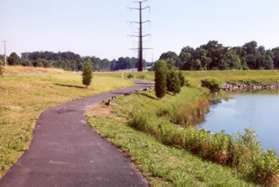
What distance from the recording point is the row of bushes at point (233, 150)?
1393cm

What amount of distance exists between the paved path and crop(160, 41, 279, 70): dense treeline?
356 feet

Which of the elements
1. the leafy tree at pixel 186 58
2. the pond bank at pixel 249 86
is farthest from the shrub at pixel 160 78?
the leafy tree at pixel 186 58

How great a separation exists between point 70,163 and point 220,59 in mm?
133877

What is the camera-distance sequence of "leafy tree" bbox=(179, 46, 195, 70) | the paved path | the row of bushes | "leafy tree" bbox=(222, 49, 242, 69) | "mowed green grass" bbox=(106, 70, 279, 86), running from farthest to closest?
"leafy tree" bbox=(222, 49, 242, 69)
"leafy tree" bbox=(179, 46, 195, 70)
"mowed green grass" bbox=(106, 70, 279, 86)
the row of bushes
the paved path

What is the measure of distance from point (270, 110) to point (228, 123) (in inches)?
521

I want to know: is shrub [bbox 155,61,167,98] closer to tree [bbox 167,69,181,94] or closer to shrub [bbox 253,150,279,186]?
tree [bbox 167,69,181,94]

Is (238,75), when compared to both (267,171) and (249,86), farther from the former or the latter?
(267,171)

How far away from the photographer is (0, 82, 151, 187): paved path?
11.6m

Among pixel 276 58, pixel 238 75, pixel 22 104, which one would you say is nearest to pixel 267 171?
pixel 22 104

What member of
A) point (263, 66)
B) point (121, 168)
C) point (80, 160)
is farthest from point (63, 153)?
point (263, 66)

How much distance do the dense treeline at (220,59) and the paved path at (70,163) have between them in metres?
108

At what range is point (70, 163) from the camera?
13672mm

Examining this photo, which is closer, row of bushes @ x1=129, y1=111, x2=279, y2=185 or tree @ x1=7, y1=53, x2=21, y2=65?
row of bushes @ x1=129, y1=111, x2=279, y2=185

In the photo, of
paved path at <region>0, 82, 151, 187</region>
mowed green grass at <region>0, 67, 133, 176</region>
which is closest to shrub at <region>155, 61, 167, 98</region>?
mowed green grass at <region>0, 67, 133, 176</region>
